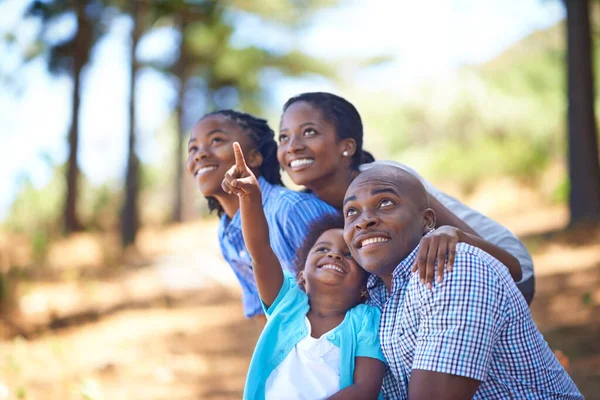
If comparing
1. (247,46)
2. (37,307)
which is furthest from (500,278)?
(247,46)

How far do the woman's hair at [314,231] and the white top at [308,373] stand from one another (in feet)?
1.80

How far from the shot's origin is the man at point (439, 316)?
73.5 inches

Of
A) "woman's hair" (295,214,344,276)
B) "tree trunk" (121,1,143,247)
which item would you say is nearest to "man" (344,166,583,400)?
"woman's hair" (295,214,344,276)

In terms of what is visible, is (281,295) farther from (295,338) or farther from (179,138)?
(179,138)

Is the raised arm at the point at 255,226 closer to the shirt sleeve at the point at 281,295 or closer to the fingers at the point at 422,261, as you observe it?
the shirt sleeve at the point at 281,295

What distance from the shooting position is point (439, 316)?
1.91 metres

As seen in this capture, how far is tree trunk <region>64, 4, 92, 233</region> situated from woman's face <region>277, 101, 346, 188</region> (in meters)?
10.3

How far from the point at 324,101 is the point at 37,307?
6237 mm

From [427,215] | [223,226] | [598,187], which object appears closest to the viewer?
[427,215]

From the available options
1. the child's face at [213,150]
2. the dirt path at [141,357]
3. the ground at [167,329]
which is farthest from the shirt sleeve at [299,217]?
the ground at [167,329]

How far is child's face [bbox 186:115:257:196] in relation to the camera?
11.1ft

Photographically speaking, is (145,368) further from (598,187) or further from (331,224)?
(598,187)

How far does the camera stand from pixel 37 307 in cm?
823

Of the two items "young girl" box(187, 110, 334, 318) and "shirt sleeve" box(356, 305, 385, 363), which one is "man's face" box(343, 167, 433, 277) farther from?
"young girl" box(187, 110, 334, 318)
